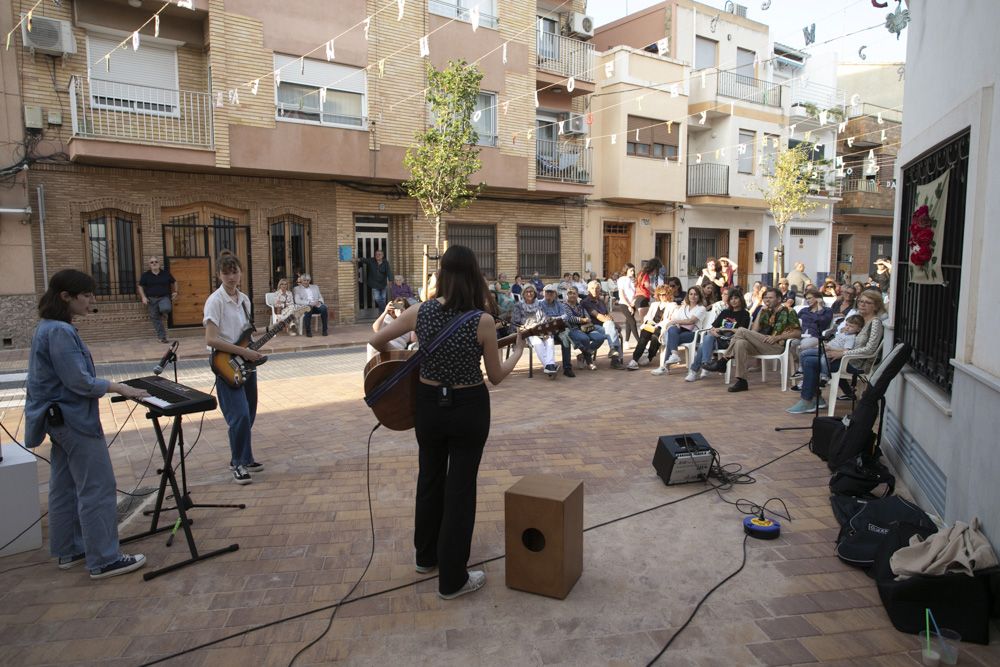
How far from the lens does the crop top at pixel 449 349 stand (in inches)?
135

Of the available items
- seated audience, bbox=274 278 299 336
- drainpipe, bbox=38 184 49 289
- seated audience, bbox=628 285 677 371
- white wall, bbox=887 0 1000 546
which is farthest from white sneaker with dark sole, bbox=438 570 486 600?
drainpipe, bbox=38 184 49 289

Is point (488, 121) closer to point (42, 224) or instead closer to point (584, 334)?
point (584, 334)

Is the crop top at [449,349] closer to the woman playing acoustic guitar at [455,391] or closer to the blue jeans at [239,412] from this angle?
the woman playing acoustic guitar at [455,391]

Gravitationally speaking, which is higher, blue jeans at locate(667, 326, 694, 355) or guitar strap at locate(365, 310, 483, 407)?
guitar strap at locate(365, 310, 483, 407)

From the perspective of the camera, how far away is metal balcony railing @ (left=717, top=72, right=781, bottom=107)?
2523 cm

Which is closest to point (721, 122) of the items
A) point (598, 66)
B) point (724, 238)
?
point (724, 238)

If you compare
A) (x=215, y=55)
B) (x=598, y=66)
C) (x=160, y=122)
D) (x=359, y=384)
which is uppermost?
(x=598, y=66)

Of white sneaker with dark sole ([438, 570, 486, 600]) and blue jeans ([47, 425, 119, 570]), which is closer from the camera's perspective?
white sneaker with dark sole ([438, 570, 486, 600])

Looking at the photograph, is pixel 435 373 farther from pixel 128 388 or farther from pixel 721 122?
pixel 721 122

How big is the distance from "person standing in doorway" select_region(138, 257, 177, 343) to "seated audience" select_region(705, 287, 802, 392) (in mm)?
11074

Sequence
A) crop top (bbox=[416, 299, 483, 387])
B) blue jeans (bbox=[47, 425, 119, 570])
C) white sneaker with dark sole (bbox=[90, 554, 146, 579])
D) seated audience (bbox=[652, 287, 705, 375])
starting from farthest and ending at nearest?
seated audience (bbox=[652, 287, 705, 375]) < white sneaker with dark sole (bbox=[90, 554, 146, 579]) < blue jeans (bbox=[47, 425, 119, 570]) < crop top (bbox=[416, 299, 483, 387])

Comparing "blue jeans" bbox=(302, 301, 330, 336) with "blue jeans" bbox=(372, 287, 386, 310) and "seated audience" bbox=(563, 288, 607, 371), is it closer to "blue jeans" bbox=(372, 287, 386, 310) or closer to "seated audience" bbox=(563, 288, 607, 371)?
"blue jeans" bbox=(372, 287, 386, 310)

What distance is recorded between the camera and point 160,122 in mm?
14523

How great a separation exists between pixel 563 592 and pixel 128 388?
2.69m
